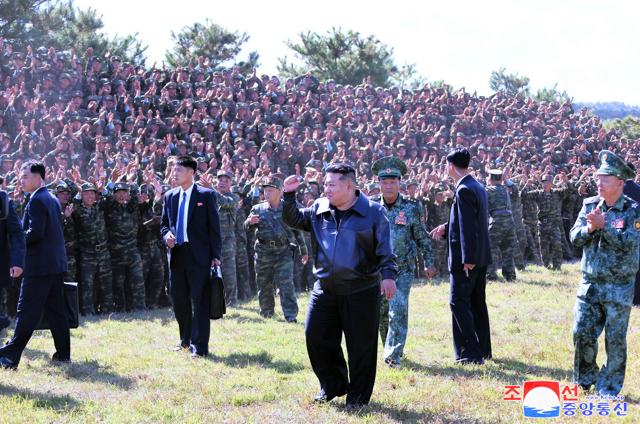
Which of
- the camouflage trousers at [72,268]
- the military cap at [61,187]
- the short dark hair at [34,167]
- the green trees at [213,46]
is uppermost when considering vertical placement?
the green trees at [213,46]

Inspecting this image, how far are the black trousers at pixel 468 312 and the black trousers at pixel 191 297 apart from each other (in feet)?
8.54

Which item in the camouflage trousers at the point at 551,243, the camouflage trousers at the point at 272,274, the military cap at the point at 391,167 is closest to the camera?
the military cap at the point at 391,167

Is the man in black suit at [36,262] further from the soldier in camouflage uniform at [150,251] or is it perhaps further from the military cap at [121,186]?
the soldier in camouflage uniform at [150,251]

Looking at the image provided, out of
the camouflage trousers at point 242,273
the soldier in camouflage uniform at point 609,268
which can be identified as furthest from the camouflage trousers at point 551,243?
the soldier in camouflage uniform at point 609,268

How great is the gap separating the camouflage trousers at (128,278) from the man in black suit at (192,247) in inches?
144

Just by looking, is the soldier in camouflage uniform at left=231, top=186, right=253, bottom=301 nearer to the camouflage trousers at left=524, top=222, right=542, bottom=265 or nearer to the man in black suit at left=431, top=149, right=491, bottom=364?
the man in black suit at left=431, top=149, right=491, bottom=364

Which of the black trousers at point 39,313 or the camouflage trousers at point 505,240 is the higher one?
the camouflage trousers at point 505,240

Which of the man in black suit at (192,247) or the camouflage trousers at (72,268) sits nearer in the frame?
the man in black suit at (192,247)

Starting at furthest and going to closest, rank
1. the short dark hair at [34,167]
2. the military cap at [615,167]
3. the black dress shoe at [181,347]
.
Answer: the black dress shoe at [181,347] → the short dark hair at [34,167] → the military cap at [615,167]

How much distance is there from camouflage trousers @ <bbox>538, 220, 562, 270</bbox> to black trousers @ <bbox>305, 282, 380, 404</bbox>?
11.6 m

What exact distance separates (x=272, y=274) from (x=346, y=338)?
5.37m

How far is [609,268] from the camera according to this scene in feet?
20.7

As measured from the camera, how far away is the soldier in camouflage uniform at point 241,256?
1380cm

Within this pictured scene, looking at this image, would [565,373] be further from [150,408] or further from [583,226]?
[150,408]
